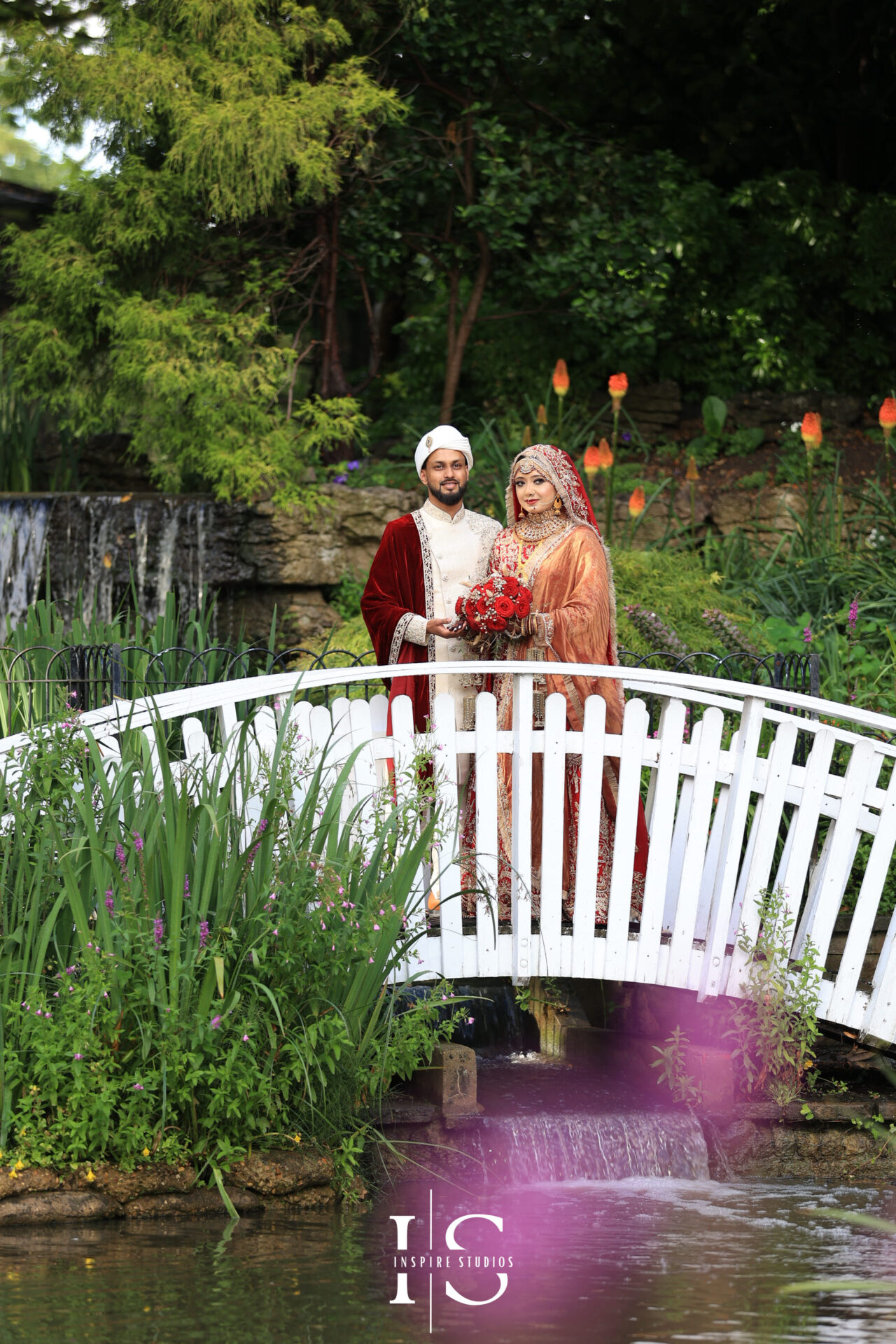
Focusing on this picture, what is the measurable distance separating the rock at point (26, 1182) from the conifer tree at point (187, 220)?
6.34 m

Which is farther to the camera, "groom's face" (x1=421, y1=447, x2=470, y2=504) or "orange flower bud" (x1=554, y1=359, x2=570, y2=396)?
"orange flower bud" (x1=554, y1=359, x2=570, y2=396)

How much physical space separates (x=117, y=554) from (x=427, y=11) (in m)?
4.75

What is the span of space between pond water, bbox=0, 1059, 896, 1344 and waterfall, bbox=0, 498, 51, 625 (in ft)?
21.0

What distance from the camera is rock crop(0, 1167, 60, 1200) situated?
3.59m

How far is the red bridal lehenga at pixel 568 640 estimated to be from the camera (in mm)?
4902

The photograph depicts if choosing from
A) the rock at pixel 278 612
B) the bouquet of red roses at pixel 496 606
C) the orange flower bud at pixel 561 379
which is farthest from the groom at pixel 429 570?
the rock at pixel 278 612

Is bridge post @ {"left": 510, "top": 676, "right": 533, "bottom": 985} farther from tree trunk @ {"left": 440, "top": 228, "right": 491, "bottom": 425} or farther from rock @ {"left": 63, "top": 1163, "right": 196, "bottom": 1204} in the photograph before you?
tree trunk @ {"left": 440, "top": 228, "right": 491, "bottom": 425}

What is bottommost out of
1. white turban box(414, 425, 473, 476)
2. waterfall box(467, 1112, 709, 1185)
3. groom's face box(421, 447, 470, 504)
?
waterfall box(467, 1112, 709, 1185)

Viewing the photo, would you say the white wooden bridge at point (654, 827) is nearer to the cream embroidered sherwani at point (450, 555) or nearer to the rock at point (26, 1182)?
the cream embroidered sherwani at point (450, 555)

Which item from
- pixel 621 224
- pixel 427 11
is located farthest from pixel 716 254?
pixel 427 11

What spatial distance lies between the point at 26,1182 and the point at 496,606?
2.26 meters

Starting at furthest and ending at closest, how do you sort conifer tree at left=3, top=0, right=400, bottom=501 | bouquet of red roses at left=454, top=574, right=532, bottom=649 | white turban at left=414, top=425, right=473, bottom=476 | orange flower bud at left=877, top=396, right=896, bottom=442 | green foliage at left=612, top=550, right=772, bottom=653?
conifer tree at left=3, top=0, right=400, bottom=501, orange flower bud at left=877, top=396, right=896, bottom=442, green foliage at left=612, top=550, right=772, bottom=653, white turban at left=414, top=425, right=473, bottom=476, bouquet of red roses at left=454, top=574, right=532, bottom=649

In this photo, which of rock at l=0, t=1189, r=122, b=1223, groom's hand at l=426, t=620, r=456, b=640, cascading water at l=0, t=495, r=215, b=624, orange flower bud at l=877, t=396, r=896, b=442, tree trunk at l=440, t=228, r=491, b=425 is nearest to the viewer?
rock at l=0, t=1189, r=122, b=1223

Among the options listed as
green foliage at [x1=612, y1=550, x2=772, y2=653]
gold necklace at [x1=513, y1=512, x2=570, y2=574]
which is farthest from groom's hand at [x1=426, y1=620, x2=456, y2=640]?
green foliage at [x1=612, y1=550, x2=772, y2=653]
